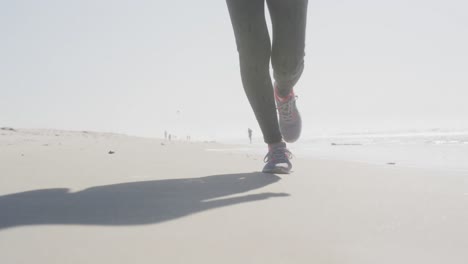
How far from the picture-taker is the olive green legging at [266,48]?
222cm

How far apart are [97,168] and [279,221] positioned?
154 cm

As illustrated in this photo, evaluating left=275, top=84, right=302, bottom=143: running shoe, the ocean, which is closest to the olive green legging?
left=275, top=84, right=302, bottom=143: running shoe

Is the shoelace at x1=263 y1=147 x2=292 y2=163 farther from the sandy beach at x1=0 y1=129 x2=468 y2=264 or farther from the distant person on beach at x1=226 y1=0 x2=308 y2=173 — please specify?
the sandy beach at x1=0 y1=129 x2=468 y2=264

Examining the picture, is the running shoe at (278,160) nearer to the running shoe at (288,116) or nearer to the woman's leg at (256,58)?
the woman's leg at (256,58)

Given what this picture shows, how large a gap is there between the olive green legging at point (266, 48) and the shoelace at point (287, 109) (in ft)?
0.69

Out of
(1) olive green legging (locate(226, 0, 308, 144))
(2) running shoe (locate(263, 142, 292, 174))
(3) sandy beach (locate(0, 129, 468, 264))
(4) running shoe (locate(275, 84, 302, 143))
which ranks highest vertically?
(1) olive green legging (locate(226, 0, 308, 144))

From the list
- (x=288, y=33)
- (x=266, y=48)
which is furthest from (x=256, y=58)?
(x=288, y=33)

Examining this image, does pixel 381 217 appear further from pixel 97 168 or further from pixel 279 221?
pixel 97 168

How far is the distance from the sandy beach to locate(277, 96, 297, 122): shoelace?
2.44ft

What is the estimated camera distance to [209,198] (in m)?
1.49

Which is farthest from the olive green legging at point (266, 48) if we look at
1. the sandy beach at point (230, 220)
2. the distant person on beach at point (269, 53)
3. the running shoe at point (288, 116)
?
the sandy beach at point (230, 220)

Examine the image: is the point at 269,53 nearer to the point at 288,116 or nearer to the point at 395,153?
the point at 288,116

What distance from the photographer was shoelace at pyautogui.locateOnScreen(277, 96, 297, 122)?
2689mm

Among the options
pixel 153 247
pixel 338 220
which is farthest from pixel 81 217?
pixel 338 220
